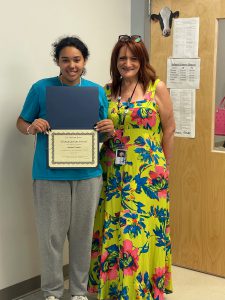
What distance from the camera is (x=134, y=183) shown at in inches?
99.7

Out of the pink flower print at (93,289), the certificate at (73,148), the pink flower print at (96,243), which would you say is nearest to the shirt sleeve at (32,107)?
the certificate at (73,148)

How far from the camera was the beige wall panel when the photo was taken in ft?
9.89

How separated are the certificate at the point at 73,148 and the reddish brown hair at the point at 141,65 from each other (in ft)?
1.31

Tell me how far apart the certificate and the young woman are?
0.04 metres

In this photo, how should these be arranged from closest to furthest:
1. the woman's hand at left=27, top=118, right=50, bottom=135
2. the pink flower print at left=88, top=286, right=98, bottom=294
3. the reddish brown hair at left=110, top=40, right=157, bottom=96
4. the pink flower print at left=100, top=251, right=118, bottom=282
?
the woman's hand at left=27, top=118, right=50, bottom=135 < the reddish brown hair at left=110, top=40, right=157, bottom=96 < the pink flower print at left=100, top=251, right=118, bottom=282 < the pink flower print at left=88, top=286, right=98, bottom=294

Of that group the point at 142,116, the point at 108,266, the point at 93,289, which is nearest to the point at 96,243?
the point at 108,266

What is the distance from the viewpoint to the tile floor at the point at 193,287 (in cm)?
280

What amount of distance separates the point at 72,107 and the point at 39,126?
0.19 m

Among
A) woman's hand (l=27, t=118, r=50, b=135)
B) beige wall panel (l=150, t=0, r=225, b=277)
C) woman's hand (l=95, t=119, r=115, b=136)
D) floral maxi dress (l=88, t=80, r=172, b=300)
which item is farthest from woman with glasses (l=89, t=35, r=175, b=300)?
beige wall panel (l=150, t=0, r=225, b=277)

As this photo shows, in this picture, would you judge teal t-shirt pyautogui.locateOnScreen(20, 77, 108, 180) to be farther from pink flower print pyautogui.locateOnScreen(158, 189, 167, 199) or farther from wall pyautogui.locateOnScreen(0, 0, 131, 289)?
pink flower print pyautogui.locateOnScreen(158, 189, 167, 199)

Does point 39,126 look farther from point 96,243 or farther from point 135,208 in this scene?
point 96,243

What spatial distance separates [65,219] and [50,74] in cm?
93

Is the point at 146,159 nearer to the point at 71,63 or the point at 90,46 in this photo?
the point at 71,63

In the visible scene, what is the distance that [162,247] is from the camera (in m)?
2.61
